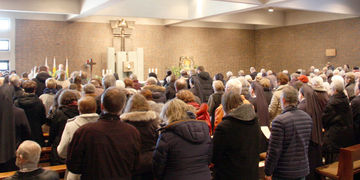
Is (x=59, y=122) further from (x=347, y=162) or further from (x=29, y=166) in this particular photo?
(x=347, y=162)

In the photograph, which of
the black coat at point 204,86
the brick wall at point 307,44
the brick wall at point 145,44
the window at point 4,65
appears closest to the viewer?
the black coat at point 204,86

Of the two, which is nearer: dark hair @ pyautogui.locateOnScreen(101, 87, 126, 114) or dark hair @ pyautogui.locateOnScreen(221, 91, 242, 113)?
dark hair @ pyautogui.locateOnScreen(101, 87, 126, 114)

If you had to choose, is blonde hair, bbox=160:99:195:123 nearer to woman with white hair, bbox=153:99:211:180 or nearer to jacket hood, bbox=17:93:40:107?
woman with white hair, bbox=153:99:211:180

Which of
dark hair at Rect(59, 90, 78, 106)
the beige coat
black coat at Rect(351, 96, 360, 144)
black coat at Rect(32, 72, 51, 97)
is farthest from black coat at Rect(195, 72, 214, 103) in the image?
dark hair at Rect(59, 90, 78, 106)

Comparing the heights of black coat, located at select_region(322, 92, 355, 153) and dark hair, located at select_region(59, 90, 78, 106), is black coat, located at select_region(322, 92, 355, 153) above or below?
below

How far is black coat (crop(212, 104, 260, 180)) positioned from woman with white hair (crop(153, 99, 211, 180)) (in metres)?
0.21

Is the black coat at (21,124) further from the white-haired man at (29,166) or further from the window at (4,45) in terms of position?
the window at (4,45)

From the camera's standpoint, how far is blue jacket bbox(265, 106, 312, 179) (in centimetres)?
367

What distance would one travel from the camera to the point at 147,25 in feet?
56.5

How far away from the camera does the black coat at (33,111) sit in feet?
16.9

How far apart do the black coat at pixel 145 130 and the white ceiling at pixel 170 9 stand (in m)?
6.93

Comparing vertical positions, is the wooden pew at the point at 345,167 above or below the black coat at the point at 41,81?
below

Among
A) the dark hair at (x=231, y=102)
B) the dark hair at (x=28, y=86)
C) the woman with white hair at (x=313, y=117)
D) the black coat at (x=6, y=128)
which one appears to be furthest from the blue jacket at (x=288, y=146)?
the dark hair at (x=28, y=86)

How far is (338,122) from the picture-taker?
5.32 m
